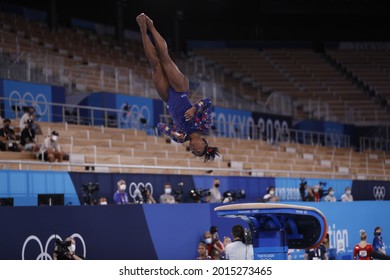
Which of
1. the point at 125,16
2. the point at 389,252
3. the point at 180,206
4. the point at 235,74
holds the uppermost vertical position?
the point at 125,16

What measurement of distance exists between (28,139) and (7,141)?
1.46 feet

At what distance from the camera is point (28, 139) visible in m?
15.5

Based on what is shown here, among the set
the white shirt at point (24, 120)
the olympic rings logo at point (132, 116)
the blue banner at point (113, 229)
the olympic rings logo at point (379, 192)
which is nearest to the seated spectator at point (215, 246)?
the blue banner at point (113, 229)

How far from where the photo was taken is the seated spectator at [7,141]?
49.7 ft

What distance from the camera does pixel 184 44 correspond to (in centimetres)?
3262

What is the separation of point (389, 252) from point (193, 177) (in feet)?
13.9

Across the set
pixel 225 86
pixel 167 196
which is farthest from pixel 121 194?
pixel 225 86

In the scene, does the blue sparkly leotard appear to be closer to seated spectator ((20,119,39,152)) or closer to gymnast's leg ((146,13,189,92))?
gymnast's leg ((146,13,189,92))

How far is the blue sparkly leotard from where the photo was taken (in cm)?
918

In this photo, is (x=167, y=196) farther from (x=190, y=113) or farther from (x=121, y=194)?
(x=190, y=113)

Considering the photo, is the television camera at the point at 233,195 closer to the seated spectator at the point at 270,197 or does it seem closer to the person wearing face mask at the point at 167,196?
the seated spectator at the point at 270,197

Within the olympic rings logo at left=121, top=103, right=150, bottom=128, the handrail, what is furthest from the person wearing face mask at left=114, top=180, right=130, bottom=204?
the olympic rings logo at left=121, top=103, right=150, bottom=128
